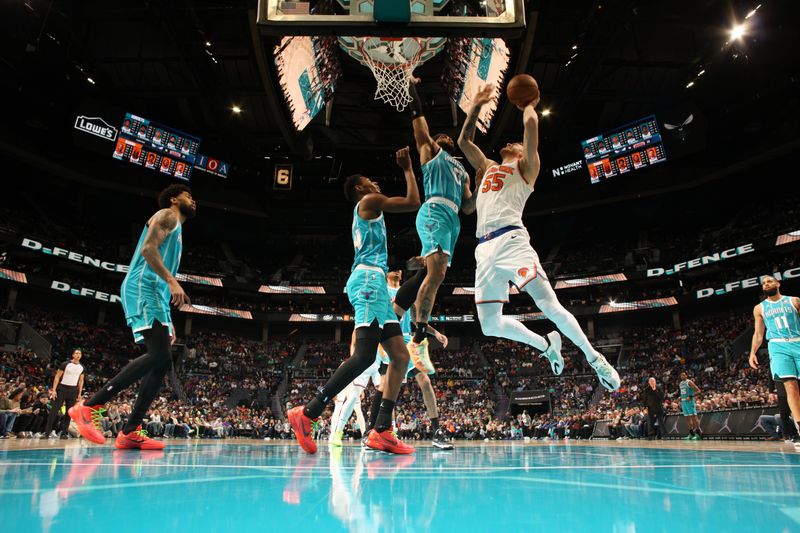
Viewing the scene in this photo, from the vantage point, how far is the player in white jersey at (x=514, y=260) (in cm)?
377

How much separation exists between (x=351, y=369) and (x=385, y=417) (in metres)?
0.77

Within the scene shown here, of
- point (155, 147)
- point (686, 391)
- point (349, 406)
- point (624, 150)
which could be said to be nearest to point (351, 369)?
point (349, 406)

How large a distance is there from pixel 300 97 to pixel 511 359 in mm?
23880

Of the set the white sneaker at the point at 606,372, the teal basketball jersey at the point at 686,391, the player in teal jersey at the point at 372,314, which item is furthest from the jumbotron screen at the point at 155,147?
the white sneaker at the point at 606,372

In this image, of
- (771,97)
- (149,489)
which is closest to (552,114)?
(771,97)

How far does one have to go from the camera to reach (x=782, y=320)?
586cm

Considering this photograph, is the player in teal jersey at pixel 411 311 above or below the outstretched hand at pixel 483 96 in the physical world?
below

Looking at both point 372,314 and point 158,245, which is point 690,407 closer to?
point 372,314

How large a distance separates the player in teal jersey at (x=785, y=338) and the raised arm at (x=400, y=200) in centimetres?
454

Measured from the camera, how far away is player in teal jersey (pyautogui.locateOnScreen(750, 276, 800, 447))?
5.72 meters

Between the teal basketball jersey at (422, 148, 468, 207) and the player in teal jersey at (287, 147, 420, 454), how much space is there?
0.86 meters

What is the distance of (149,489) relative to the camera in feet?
5.51

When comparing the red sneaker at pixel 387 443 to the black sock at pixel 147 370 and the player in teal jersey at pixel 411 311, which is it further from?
the black sock at pixel 147 370

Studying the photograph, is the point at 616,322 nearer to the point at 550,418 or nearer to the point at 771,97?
the point at 550,418
